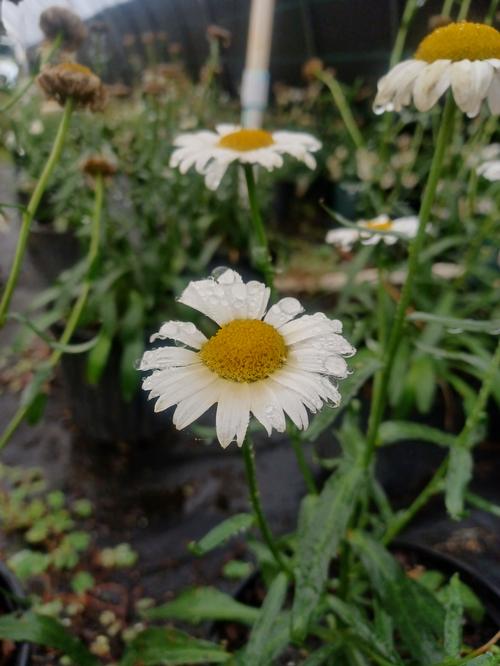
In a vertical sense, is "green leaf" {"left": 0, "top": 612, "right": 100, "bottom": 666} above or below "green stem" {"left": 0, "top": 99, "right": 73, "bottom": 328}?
below

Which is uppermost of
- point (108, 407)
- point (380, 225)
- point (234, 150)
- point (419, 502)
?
point (234, 150)

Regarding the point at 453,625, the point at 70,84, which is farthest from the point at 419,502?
the point at 70,84

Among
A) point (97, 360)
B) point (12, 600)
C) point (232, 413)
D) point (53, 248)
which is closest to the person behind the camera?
point (232, 413)

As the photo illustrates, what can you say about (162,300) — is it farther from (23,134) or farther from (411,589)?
(411,589)

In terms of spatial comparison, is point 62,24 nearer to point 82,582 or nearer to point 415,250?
point 415,250

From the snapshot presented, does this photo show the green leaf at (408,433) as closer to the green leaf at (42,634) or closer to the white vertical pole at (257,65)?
the green leaf at (42,634)

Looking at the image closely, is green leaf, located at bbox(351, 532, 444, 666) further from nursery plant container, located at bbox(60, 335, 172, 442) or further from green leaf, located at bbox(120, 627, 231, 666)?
nursery plant container, located at bbox(60, 335, 172, 442)

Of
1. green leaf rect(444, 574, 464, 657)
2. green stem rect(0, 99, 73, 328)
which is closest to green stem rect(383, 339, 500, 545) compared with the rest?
green leaf rect(444, 574, 464, 657)
